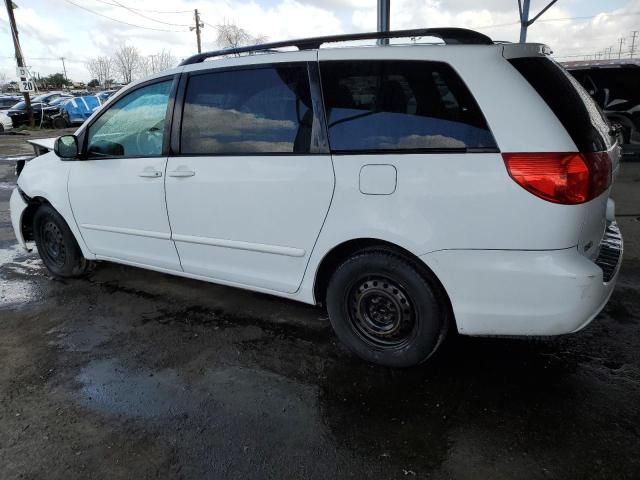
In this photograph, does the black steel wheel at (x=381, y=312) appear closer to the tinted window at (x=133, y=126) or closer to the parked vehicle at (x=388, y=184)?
the parked vehicle at (x=388, y=184)

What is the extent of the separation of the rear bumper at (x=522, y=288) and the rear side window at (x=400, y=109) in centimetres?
55

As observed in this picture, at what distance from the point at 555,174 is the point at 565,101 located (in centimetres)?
42

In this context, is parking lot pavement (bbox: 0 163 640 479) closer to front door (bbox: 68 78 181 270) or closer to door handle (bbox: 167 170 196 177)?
front door (bbox: 68 78 181 270)

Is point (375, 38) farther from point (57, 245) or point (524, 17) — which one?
point (524, 17)

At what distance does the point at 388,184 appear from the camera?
100 inches

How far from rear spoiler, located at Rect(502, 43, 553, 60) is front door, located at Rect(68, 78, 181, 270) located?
2.21m

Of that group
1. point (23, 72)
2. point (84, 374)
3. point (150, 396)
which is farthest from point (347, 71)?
point (23, 72)

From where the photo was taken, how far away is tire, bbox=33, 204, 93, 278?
4.32 meters

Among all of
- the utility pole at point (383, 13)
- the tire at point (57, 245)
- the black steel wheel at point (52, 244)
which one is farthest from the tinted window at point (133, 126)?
the utility pole at point (383, 13)

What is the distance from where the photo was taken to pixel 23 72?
22.1 meters

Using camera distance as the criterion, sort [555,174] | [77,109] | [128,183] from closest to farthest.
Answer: [555,174] → [128,183] → [77,109]

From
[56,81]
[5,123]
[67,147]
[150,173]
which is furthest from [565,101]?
[56,81]

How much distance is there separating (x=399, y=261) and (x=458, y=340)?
0.91 meters

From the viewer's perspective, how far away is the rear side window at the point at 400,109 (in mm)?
2406
